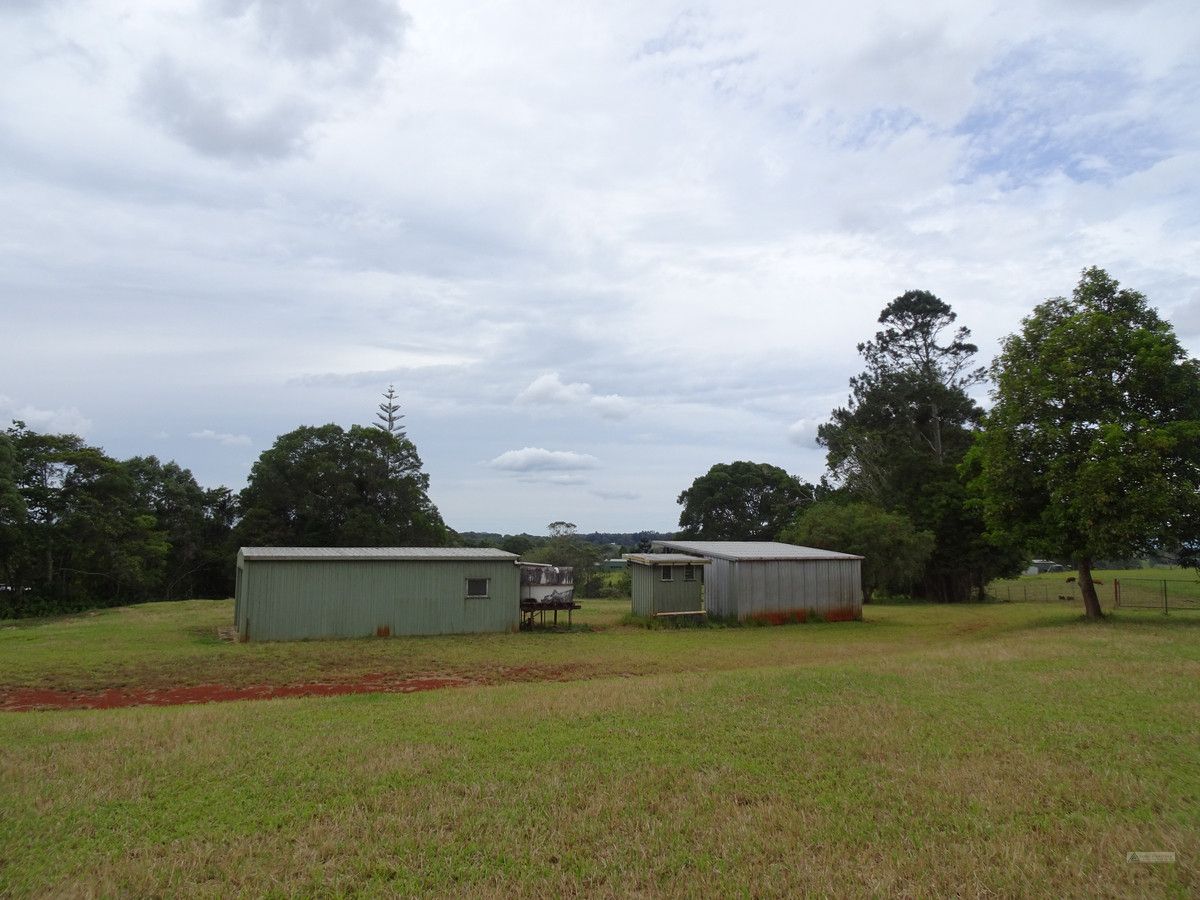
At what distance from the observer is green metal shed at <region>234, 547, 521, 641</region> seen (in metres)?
21.1

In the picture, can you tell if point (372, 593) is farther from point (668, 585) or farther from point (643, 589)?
point (668, 585)

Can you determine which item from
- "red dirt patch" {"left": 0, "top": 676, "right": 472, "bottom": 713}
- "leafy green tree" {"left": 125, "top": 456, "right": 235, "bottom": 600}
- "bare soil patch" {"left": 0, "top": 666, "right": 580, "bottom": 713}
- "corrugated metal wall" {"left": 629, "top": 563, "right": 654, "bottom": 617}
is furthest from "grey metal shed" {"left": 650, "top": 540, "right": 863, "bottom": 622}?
"leafy green tree" {"left": 125, "top": 456, "right": 235, "bottom": 600}

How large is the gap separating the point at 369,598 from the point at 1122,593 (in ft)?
124

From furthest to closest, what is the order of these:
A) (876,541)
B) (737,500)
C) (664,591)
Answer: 1. (737,500)
2. (876,541)
3. (664,591)

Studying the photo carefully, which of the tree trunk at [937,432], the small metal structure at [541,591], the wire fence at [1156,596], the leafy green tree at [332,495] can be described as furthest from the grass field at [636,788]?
the tree trunk at [937,432]

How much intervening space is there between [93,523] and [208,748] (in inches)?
1418

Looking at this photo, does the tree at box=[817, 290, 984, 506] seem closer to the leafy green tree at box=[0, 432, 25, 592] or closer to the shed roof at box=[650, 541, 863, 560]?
the shed roof at box=[650, 541, 863, 560]

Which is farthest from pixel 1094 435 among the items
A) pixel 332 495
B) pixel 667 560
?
pixel 332 495

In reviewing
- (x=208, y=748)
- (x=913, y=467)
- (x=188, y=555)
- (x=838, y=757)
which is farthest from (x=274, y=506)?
(x=838, y=757)

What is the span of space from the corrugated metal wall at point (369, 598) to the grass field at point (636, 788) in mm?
7418

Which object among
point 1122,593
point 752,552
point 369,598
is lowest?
point 1122,593

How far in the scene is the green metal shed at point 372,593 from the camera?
69.4 ft

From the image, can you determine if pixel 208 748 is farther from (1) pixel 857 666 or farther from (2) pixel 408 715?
(1) pixel 857 666

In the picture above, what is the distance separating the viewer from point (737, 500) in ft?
229
